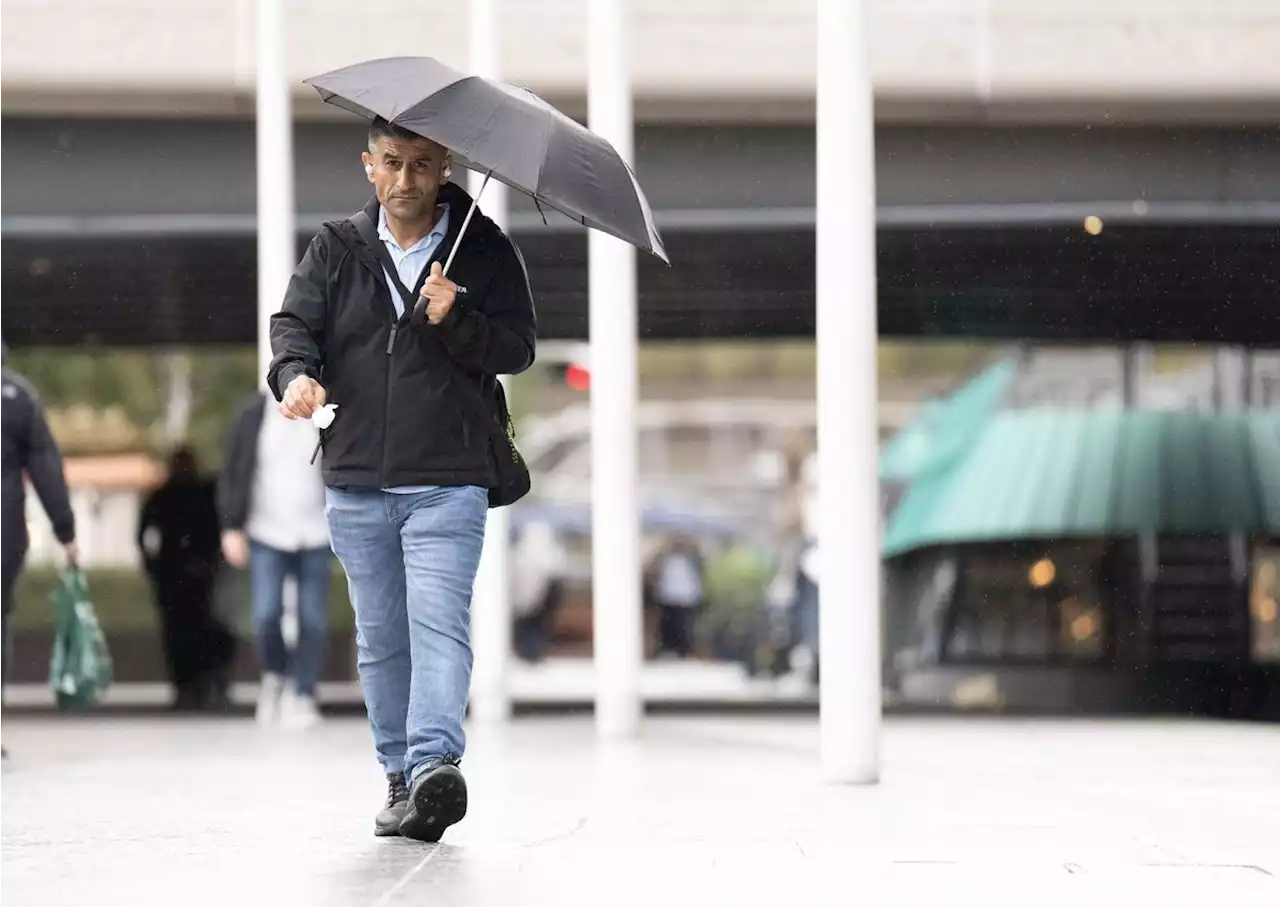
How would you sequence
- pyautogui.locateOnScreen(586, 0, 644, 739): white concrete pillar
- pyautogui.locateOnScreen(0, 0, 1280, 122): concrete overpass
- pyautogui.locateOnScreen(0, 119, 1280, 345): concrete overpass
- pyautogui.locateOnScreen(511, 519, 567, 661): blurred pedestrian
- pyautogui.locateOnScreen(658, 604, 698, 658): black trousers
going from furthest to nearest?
pyautogui.locateOnScreen(658, 604, 698, 658): black trousers, pyautogui.locateOnScreen(511, 519, 567, 661): blurred pedestrian, pyautogui.locateOnScreen(0, 119, 1280, 345): concrete overpass, pyautogui.locateOnScreen(0, 0, 1280, 122): concrete overpass, pyautogui.locateOnScreen(586, 0, 644, 739): white concrete pillar

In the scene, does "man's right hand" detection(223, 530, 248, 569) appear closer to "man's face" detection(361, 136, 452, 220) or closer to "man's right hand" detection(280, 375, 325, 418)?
"man's face" detection(361, 136, 452, 220)

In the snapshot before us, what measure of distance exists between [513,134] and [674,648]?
25167 mm

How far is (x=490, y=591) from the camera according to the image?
45.0ft

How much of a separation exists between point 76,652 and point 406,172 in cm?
532

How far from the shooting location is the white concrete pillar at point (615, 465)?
38.3 feet

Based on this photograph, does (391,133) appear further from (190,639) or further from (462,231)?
(190,639)

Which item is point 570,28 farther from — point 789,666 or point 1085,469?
point 789,666

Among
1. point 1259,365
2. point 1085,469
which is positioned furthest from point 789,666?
point 1259,365

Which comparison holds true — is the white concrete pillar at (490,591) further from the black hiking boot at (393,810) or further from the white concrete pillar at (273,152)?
the black hiking boot at (393,810)

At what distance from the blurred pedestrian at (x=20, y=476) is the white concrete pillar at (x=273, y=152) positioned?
3550 mm

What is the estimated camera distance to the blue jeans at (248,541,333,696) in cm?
1291

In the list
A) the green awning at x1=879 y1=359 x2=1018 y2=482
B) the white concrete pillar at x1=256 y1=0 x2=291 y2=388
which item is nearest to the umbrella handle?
the white concrete pillar at x1=256 y1=0 x2=291 y2=388

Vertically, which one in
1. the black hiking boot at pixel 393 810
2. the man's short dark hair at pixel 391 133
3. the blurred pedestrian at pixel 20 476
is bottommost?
the black hiking boot at pixel 393 810

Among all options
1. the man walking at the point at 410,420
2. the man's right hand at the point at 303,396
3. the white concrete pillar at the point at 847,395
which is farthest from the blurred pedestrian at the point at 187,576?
the man's right hand at the point at 303,396
